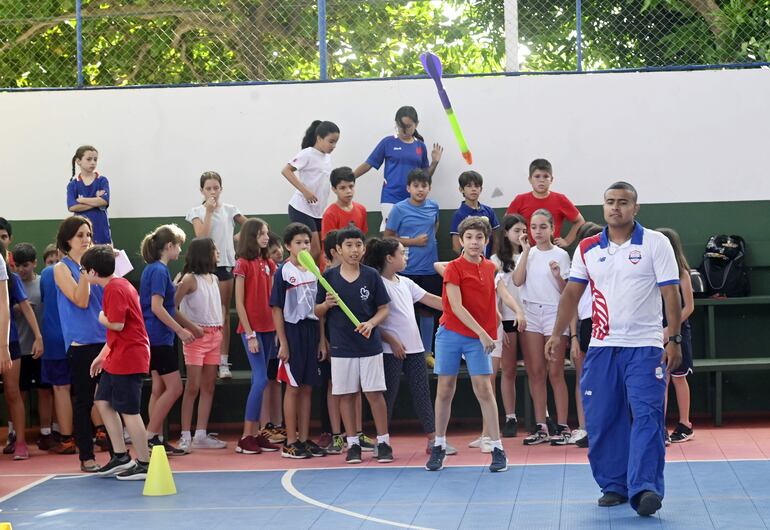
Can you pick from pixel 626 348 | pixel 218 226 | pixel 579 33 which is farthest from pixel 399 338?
pixel 579 33

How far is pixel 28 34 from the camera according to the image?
1214cm

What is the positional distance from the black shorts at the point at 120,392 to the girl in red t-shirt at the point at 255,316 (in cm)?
132

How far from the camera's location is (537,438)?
879cm

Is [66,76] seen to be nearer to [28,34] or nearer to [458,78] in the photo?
[28,34]

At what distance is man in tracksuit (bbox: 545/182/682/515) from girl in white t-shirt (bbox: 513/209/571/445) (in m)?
2.34

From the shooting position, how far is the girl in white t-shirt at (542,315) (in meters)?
8.85

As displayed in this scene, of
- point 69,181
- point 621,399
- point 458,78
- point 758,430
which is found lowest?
point 758,430

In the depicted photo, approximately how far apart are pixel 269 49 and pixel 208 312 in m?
3.35

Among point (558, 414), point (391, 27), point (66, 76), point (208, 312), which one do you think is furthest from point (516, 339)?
point (66, 76)

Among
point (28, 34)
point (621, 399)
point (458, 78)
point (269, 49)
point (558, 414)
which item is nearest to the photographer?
point (621, 399)

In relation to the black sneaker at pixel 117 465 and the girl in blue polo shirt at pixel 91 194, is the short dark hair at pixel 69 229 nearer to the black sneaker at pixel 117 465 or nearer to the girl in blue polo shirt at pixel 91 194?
the black sneaker at pixel 117 465

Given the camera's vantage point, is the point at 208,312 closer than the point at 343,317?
No

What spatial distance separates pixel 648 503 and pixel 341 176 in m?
4.44

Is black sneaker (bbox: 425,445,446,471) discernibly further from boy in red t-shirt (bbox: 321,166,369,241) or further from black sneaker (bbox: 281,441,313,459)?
boy in red t-shirt (bbox: 321,166,369,241)
